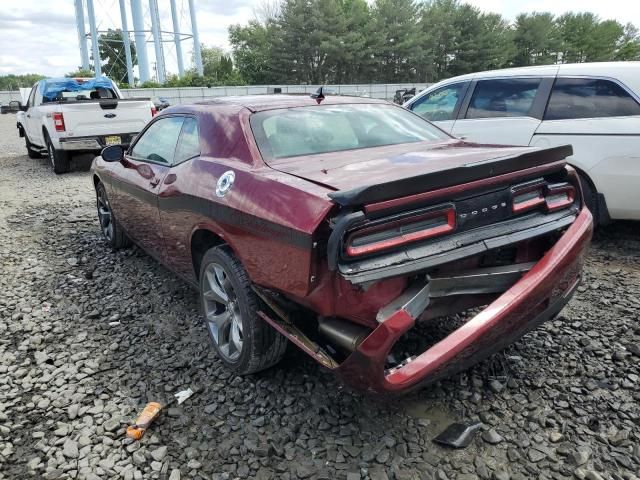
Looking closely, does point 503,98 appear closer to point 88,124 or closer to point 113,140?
point 113,140

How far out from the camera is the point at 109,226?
5.20 meters

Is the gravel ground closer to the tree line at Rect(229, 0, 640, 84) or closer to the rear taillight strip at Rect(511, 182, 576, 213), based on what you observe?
the rear taillight strip at Rect(511, 182, 576, 213)

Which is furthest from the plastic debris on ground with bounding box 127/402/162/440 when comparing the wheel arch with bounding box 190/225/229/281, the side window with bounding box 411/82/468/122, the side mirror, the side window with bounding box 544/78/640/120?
the side window with bounding box 411/82/468/122

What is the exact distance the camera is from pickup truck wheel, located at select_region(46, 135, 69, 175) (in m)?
9.45

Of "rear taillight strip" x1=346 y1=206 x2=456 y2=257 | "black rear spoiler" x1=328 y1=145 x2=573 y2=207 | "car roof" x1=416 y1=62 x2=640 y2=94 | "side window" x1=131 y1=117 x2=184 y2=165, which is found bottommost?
"rear taillight strip" x1=346 y1=206 x2=456 y2=257

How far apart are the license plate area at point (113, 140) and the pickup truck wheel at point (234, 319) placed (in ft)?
23.7

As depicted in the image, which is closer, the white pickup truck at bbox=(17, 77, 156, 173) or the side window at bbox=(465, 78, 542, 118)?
the side window at bbox=(465, 78, 542, 118)

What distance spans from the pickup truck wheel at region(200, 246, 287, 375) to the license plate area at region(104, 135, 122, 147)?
7.21 m

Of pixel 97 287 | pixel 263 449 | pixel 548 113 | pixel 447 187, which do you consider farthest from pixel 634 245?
pixel 97 287

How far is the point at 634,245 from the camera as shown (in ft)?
15.3

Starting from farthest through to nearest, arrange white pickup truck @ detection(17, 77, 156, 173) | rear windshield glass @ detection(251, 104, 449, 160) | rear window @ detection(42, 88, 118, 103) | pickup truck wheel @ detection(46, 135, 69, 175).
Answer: rear window @ detection(42, 88, 118, 103) → pickup truck wheel @ detection(46, 135, 69, 175) → white pickup truck @ detection(17, 77, 156, 173) → rear windshield glass @ detection(251, 104, 449, 160)

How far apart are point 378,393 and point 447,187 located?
36.4 inches

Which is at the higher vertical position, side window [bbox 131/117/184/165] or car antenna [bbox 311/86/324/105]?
car antenna [bbox 311/86/324/105]

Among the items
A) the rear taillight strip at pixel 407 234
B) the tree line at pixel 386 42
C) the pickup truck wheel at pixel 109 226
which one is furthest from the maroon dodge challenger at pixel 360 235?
the tree line at pixel 386 42
